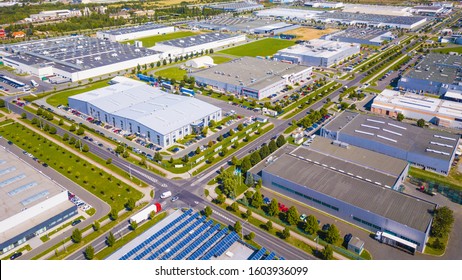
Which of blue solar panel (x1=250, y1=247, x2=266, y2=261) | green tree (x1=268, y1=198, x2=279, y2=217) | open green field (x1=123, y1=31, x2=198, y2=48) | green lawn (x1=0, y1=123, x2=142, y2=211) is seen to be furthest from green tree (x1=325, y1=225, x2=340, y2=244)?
open green field (x1=123, y1=31, x2=198, y2=48)

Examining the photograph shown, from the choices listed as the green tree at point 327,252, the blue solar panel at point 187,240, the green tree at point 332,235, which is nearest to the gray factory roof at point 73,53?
the blue solar panel at point 187,240

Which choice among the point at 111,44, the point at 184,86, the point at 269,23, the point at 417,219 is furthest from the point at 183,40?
the point at 417,219

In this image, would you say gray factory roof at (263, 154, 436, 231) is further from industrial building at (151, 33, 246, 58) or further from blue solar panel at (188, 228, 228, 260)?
industrial building at (151, 33, 246, 58)

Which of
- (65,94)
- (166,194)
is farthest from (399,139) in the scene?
(65,94)

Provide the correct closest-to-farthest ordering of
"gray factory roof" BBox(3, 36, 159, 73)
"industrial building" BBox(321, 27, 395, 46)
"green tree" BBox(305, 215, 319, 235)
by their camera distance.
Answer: "green tree" BBox(305, 215, 319, 235) → "gray factory roof" BBox(3, 36, 159, 73) → "industrial building" BBox(321, 27, 395, 46)

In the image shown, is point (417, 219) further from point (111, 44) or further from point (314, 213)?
point (111, 44)
